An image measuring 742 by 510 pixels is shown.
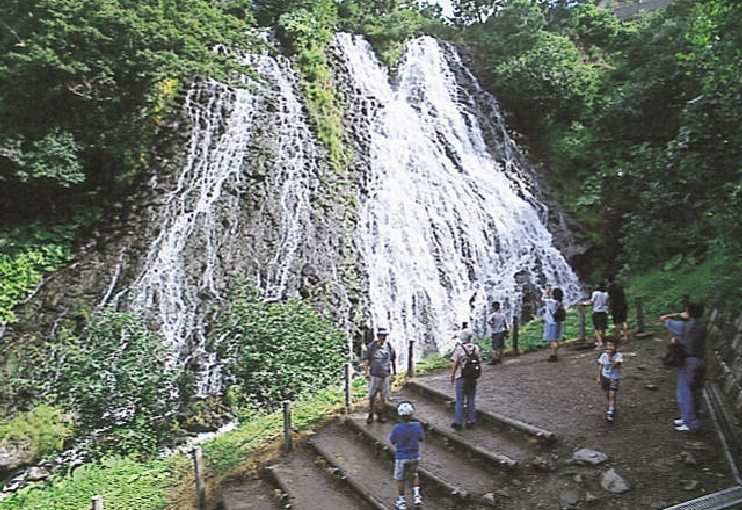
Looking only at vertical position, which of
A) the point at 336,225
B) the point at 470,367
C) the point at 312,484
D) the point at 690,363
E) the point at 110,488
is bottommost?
the point at 110,488

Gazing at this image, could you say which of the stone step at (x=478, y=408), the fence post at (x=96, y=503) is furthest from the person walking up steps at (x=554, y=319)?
the fence post at (x=96, y=503)

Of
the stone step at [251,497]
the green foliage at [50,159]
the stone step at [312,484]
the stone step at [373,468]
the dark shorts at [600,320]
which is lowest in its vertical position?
the stone step at [251,497]

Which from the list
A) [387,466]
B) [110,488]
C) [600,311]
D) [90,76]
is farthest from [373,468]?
[90,76]

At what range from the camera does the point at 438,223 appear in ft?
49.6

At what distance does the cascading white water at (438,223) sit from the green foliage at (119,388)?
547 centimetres

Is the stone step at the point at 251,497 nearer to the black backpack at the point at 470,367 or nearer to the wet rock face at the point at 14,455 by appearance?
the black backpack at the point at 470,367

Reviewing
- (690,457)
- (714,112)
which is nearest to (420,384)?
(690,457)

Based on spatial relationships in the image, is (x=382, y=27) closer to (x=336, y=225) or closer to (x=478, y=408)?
(x=336, y=225)

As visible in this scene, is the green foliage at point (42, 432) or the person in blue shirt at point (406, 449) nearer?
the person in blue shirt at point (406, 449)

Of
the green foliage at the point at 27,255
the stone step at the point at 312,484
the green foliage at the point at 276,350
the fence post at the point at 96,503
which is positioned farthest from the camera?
the green foliage at the point at 27,255

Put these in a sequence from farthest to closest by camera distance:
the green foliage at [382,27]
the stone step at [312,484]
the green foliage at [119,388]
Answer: the green foliage at [382,27] < the green foliage at [119,388] < the stone step at [312,484]

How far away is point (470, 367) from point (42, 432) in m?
7.33

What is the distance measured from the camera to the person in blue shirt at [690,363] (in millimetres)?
6105

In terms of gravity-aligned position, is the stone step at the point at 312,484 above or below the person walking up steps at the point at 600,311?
below
